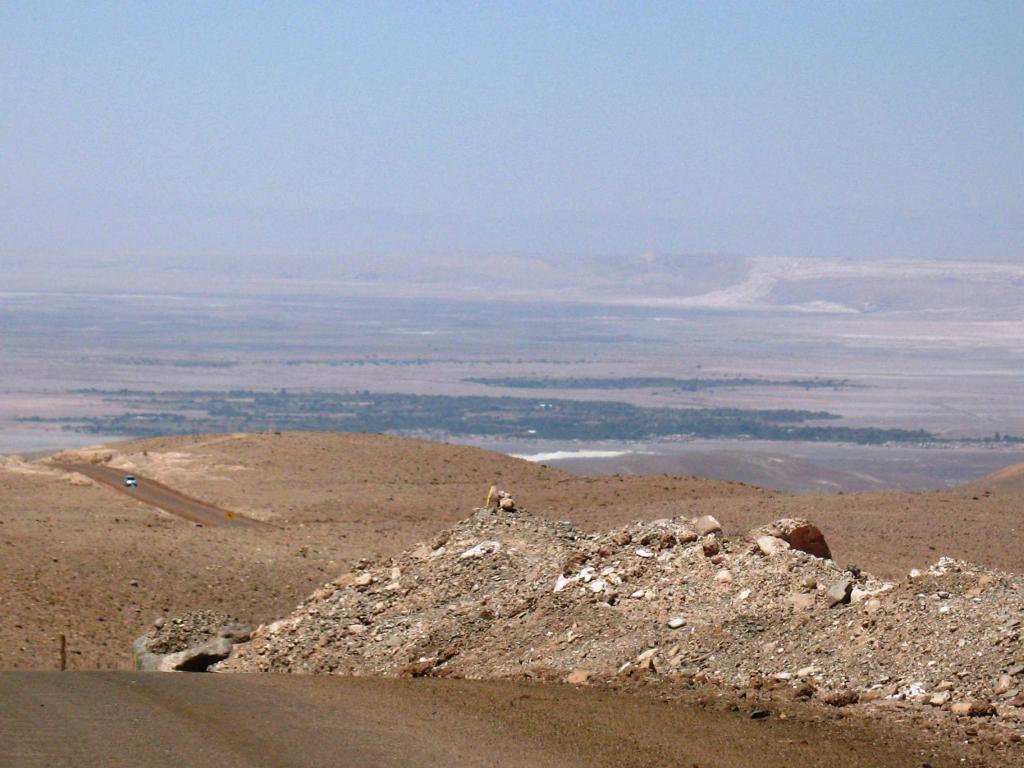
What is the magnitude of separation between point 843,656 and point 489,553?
5.23m

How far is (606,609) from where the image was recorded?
42.7 feet

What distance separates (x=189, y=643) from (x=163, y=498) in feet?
57.1

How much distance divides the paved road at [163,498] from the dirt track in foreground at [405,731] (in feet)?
61.0

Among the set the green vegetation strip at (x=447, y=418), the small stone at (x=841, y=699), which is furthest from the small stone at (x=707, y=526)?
the green vegetation strip at (x=447, y=418)

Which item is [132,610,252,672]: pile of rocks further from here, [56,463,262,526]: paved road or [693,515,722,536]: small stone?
[56,463,262,526]: paved road

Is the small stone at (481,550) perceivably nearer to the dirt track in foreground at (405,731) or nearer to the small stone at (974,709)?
the dirt track in foreground at (405,731)

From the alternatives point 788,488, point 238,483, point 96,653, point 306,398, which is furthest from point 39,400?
point 96,653

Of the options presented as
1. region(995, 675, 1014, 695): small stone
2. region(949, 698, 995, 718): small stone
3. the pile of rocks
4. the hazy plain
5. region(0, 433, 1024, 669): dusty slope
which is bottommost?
the hazy plain

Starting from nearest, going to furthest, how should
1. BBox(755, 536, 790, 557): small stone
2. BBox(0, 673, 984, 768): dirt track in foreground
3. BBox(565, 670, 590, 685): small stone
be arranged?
1. BBox(0, 673, 984, 768): dirt track in foreground
2. BBox(565, 670, 590, 685): small stone
3. BBox(755, 536, 790, 557): small stone

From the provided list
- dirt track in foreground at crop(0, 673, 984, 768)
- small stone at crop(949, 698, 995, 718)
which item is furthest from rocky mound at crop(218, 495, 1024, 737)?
dirt track in foreground at crop(0, 673, 984, 768)

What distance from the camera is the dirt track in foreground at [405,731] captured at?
29.2 ft

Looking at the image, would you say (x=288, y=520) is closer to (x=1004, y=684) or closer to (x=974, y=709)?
(x=1004, y=684)

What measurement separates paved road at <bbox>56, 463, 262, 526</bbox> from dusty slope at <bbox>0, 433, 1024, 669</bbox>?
628mm

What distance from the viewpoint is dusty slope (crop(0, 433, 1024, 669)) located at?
19.8m
